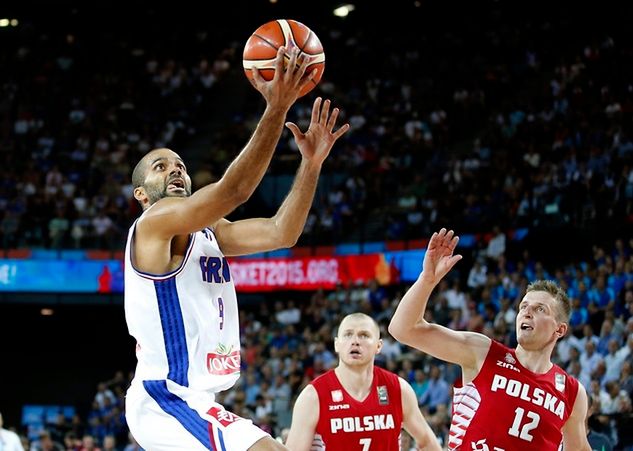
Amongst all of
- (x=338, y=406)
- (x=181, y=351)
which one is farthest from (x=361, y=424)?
(x=181, y=351)

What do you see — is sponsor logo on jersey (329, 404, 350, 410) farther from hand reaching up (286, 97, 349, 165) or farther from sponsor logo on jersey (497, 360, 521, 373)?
hand reaching up (286, 97, 349, 165)

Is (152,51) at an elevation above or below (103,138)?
above

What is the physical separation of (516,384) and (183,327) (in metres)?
2.23

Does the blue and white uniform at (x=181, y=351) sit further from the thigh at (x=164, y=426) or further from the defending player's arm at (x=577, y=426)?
the defending player's arm at (x=577, y=426)

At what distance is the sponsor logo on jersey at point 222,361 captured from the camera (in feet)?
16.7

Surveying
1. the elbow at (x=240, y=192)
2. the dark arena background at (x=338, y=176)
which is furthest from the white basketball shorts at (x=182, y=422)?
the dark arena background at (x=338, y=176)

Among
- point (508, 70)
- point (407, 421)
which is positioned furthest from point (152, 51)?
point (407, 421)

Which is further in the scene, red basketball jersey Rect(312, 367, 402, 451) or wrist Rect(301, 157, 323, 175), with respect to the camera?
red basketball jersey Rect(312, 367, 402, 451)

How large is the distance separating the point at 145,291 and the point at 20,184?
21001 millimetres

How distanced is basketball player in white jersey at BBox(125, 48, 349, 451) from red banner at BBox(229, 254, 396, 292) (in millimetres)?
15928

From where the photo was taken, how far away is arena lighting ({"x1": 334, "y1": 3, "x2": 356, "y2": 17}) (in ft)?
102

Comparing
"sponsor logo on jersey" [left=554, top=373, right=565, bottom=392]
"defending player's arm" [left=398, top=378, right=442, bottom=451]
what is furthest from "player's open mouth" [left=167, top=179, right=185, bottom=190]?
"defending player's arm" [left=398, top=378, right=442, bottom=451]

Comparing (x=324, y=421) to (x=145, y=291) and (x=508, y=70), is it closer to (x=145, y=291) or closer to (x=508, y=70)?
(x=145, y=291)

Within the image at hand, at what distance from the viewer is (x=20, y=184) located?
25141 mm
